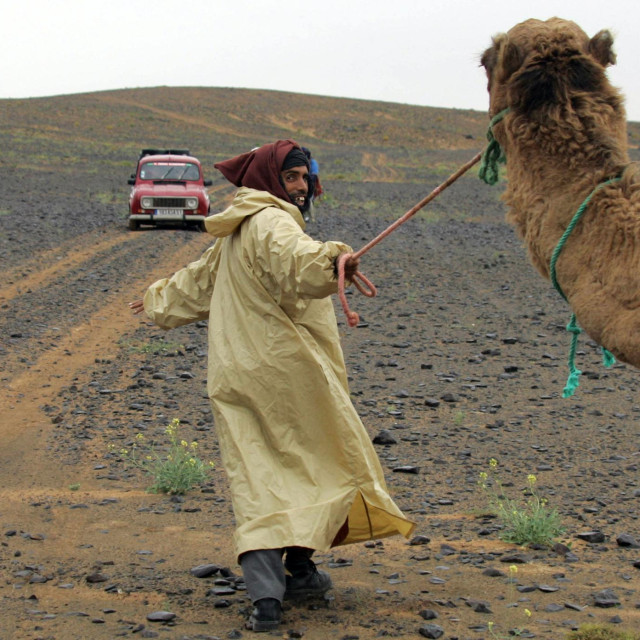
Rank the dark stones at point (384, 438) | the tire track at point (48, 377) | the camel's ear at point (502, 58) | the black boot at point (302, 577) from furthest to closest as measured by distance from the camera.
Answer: the dark stones at point (384, 438) < the tire track at point (48, 377) < the black boot at point (302, 577) < the camel's ear at point (502, 58)

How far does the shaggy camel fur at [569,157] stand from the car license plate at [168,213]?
19440mm

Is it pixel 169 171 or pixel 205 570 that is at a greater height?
pixel 169 171

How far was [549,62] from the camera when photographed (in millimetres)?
3213

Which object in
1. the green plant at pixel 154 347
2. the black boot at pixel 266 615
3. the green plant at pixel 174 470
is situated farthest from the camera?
the green plant at pixel 154 347

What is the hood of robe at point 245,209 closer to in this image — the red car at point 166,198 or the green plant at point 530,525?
the green plant at point 530,525

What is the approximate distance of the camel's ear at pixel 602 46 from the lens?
3273 millimetres

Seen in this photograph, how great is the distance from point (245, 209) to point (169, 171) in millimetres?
19939

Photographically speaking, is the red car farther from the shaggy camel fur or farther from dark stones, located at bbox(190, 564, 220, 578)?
the shaggy camel fur

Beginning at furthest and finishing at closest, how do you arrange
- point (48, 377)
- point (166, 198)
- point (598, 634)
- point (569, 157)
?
point (166, 198) → point (48, 377) → point (598, 634) → point (569, 157)

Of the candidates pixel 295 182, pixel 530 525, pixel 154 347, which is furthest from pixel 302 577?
pixel 154 347

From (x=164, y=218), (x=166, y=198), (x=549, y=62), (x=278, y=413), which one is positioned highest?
(x=549, y=62)

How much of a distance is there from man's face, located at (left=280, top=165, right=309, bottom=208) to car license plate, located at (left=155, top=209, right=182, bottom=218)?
1835 cm

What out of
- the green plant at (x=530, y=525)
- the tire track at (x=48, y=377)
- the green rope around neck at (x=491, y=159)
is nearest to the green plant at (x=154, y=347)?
the tire track at (x=48, y=377)

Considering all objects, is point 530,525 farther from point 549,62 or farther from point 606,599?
point 549,62
